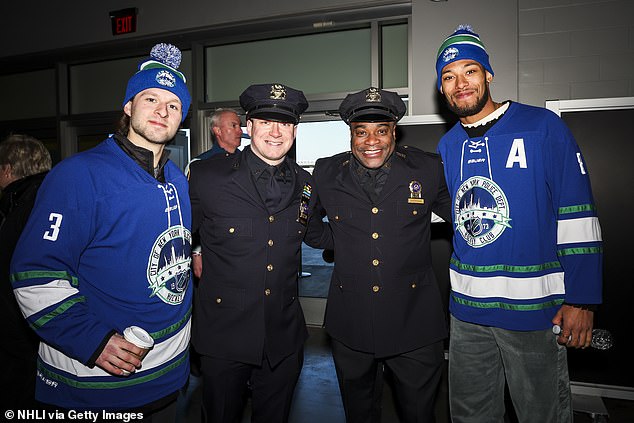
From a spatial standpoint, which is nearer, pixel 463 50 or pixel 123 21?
pixel 463 50

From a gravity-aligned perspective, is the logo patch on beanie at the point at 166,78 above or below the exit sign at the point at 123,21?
below

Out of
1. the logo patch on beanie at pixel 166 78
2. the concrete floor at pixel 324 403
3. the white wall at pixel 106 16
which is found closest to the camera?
the logo patch on beanie at pixel 166 78

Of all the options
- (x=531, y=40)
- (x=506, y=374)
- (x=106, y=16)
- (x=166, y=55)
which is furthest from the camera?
(x=106, y=16)

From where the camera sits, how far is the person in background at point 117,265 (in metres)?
1.26

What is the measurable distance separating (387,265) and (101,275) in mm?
1130

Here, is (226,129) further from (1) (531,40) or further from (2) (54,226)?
(1) (531,40)

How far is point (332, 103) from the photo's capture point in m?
4.42

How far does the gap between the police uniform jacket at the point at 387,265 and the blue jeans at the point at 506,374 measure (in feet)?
0.46

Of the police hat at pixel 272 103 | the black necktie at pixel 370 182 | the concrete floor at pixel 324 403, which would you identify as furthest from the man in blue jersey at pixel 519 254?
the concrete floor at pixel 324 403

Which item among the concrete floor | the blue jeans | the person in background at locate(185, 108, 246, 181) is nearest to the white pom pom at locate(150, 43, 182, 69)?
the blue jeans

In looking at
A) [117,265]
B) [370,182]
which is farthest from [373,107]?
[117,265]

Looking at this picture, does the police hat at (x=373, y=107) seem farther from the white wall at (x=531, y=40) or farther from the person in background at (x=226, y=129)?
the white wall at (x=531, y=40)

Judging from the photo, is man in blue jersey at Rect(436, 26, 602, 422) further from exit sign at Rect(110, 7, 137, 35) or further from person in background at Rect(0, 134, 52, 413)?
exit sign at Rect(110, 7, 137, 35)

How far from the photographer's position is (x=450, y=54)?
1.87 metres
